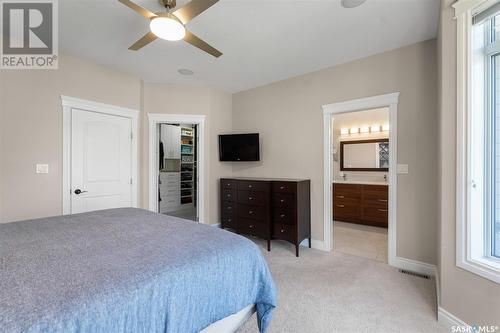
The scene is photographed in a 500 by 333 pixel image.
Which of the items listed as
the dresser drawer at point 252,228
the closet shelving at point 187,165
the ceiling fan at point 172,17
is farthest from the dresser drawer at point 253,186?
the closet shelving at point 187,165

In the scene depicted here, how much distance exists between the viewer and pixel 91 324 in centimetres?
81

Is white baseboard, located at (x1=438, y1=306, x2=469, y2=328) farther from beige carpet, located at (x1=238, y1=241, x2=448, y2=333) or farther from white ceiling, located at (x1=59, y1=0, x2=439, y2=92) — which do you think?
white ceiling, located at (x1=59, y1=0, x2=439, y2=92)

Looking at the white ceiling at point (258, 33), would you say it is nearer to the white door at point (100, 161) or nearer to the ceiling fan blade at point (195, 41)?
the ceiling fan blade at point (195, 41)

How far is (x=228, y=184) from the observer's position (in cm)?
382

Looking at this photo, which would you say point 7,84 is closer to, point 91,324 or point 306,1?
point 91,324

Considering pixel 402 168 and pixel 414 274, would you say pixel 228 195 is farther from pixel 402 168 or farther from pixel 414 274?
pixel 414 274

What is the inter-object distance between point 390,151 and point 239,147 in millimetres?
2316

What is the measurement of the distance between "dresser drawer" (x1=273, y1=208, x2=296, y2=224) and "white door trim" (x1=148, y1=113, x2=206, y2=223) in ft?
4.62

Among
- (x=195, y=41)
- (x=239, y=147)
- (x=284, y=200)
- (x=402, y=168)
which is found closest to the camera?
(x=195, y=41)

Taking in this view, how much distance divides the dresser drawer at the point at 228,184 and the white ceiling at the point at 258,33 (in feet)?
5.69

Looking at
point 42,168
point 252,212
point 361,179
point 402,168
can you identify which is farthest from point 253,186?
point 361,179

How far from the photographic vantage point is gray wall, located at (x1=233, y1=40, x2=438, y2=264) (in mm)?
2553

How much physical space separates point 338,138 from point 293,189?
9.68ft

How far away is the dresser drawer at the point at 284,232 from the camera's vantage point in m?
3.13
